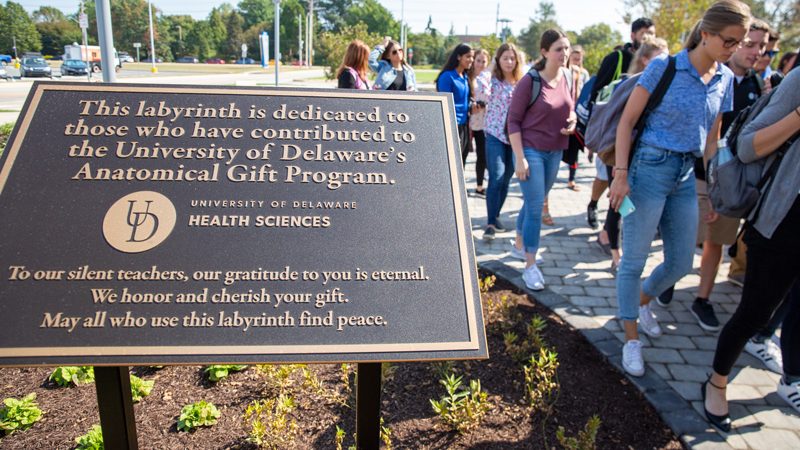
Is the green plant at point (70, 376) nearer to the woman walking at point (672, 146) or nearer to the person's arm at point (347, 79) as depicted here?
the woman walking at point (672, 146)

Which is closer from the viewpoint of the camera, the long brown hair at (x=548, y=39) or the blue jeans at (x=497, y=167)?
the long brown hair at (x=548, y=39)

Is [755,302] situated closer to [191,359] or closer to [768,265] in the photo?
[768,265]

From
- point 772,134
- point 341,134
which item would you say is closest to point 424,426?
point 341,134

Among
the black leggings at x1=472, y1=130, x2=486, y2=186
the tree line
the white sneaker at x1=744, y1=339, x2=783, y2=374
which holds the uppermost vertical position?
the tree line

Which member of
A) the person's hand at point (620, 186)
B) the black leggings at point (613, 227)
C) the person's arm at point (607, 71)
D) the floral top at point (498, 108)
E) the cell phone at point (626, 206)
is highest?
the person's arm at point (607, 71)

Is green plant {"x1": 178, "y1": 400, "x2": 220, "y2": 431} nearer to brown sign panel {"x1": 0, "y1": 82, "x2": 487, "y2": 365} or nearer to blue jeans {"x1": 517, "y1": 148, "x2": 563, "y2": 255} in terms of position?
brown sign panel {"x1": 0, "y1": 82, "x2": 487, "y2": 365}

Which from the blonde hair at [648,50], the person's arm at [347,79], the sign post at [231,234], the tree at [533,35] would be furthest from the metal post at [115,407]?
the tree at [533,35]

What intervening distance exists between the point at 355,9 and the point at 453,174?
93.0 meters

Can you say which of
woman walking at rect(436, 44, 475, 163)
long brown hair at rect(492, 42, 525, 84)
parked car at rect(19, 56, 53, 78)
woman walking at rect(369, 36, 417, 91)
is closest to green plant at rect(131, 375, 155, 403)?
woman walking at rect(369, 36, 417, 91)

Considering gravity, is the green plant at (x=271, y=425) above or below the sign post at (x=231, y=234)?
below

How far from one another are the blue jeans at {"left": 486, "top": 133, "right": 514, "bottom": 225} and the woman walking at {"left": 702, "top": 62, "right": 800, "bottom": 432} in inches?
106

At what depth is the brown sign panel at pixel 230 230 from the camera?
5.20ft

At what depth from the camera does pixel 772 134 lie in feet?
7.61

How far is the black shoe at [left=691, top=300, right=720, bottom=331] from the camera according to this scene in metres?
3.72
